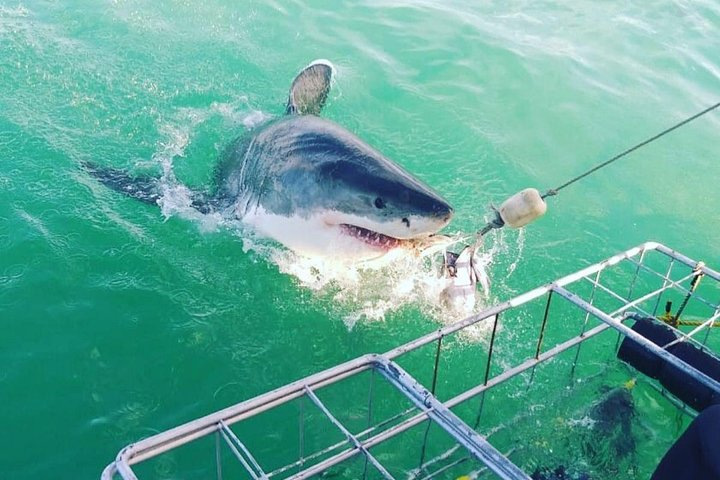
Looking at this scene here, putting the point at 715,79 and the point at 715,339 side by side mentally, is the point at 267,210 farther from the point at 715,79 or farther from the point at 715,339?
the point at 715,79

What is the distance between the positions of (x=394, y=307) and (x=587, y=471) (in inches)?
54.3

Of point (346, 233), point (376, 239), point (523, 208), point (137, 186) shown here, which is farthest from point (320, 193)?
point (137, 186)

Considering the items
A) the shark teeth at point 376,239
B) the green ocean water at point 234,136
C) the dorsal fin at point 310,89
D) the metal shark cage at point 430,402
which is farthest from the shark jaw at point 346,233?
the dorsal fin at point 310,89

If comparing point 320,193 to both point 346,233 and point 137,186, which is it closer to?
point 346,233

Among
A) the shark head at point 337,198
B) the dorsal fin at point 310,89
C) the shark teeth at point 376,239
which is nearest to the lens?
the shark head at point 337,198

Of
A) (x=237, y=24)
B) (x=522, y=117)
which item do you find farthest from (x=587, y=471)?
(x=237, y=24)

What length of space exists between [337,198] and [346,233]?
19cm

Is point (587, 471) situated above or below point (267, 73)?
below

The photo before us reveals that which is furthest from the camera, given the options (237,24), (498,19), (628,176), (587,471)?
(498,19)

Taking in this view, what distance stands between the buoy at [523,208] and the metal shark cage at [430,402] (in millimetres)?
308

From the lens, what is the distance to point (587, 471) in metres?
2.97

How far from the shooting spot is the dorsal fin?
451cm

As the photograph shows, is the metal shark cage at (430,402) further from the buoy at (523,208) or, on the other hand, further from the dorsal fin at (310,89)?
the dorsal fin at (310,89)

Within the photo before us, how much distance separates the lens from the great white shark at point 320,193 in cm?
300
